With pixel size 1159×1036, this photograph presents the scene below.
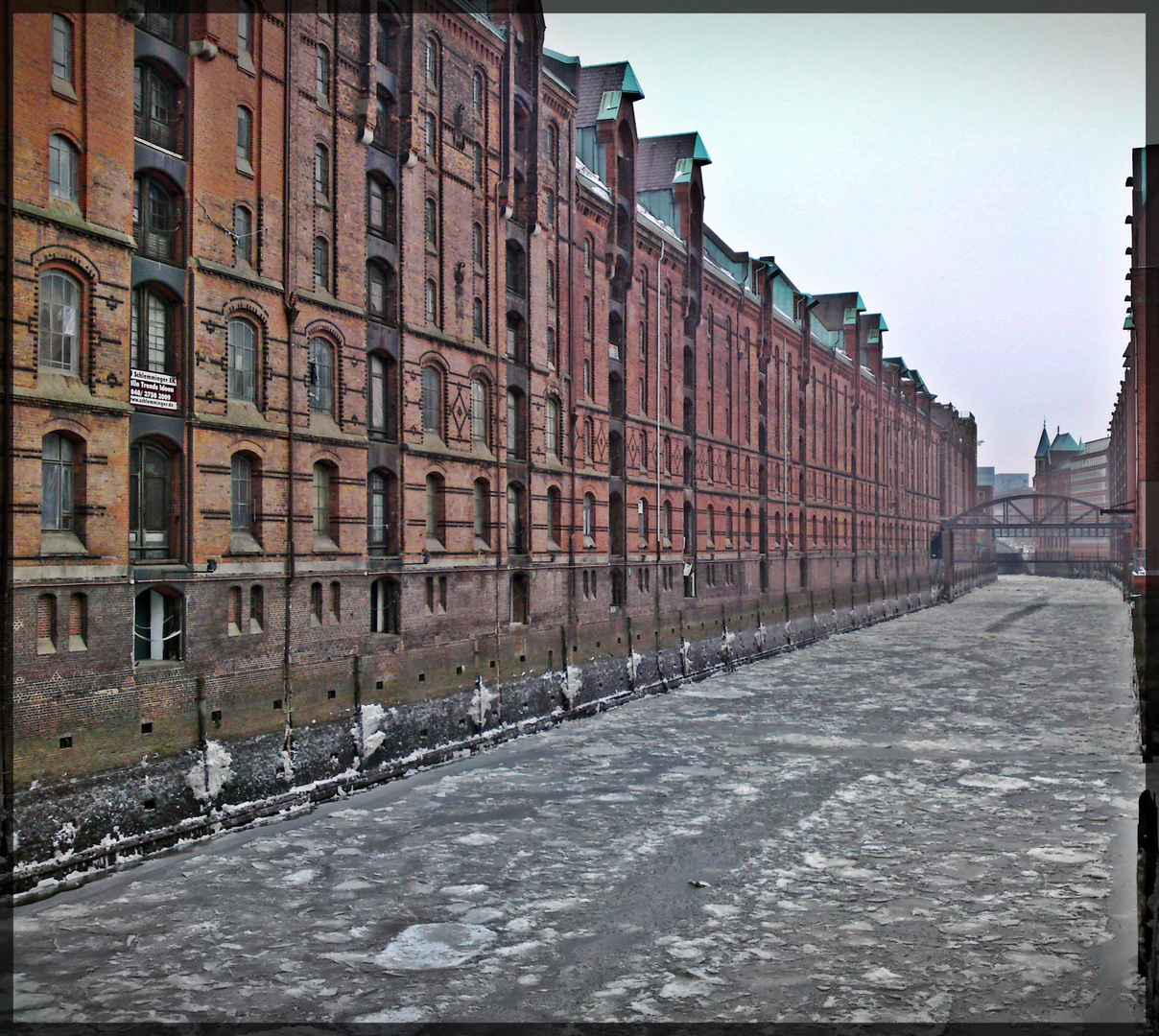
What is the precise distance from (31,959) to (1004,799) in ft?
47.0

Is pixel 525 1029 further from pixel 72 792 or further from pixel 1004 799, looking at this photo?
pixel 1004 799

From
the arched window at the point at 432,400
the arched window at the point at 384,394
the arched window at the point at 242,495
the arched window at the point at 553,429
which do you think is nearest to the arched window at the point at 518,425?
the arched window at the point at 553,429

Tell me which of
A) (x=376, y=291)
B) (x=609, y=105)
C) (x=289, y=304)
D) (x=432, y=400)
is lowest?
(x=432, y=400)

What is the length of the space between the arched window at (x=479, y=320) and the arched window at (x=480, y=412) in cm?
101

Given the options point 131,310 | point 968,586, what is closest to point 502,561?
point 131,310

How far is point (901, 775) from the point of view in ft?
63.8

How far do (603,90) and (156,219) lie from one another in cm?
1956

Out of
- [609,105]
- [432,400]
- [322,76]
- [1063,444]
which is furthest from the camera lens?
[1063,444]

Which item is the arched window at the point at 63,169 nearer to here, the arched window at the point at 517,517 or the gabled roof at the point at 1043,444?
the arched window at the point at 517,517

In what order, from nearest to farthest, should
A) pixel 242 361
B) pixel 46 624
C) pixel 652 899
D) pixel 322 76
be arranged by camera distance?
pixel 652 899, pixel 46 624, pixel 242 361, pixel 322 76

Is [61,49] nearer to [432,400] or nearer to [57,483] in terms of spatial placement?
[57,483]

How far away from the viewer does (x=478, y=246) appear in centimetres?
2423

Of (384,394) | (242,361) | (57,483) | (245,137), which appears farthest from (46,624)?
(384,394)

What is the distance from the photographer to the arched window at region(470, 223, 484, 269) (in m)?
24.0
